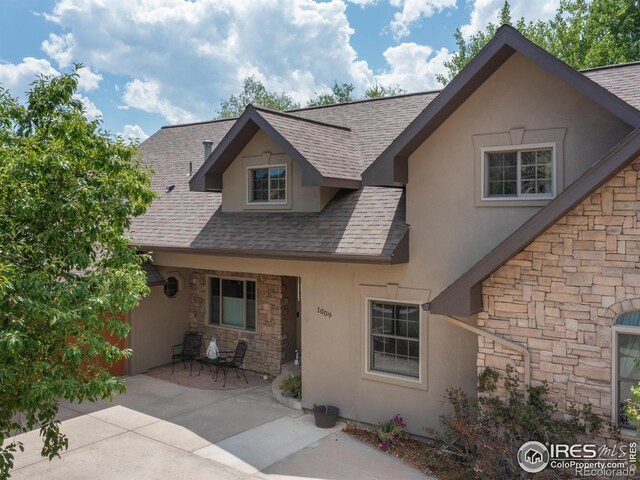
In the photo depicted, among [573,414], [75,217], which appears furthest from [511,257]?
[75,217]

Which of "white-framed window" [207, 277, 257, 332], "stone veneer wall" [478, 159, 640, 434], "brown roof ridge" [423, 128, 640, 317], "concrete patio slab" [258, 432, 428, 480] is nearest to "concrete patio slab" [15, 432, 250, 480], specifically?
"concrete patio slab" [258, 432, 428, 480]

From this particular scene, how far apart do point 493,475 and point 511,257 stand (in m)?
3.20

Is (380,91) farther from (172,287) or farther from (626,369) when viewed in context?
(626,369)

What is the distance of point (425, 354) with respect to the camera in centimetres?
1029

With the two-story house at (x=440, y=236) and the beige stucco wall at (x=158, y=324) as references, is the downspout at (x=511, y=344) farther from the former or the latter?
the beige stucco wall at (x=158, y=324)

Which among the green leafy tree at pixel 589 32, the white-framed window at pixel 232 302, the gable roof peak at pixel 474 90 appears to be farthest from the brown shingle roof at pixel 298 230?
the green leafy tree at pixel 589 32

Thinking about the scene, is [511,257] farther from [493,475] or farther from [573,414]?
[493,475]

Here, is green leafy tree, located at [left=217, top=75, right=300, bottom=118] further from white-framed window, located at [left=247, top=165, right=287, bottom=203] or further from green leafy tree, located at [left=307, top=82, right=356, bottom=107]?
white-framed window, located at [left=247, top=165, right=287, bottom=203]

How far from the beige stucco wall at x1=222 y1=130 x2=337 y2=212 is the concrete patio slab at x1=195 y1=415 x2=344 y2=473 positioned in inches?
183

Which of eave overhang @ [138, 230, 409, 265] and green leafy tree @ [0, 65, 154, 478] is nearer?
green leafy tree @ [0, 65, 154, 478]

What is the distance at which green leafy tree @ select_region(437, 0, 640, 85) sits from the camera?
27.4m

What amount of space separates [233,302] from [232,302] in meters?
0.04

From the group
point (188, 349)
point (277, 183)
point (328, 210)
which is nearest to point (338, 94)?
point (188, 349)

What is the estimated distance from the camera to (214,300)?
16094 millimetres
